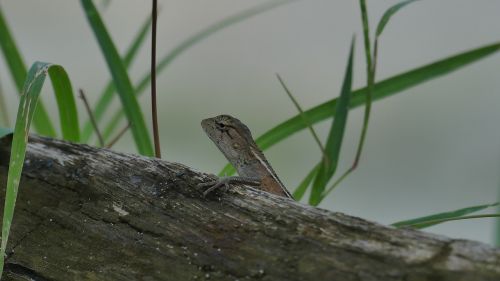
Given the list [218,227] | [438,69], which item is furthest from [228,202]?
[438,69]

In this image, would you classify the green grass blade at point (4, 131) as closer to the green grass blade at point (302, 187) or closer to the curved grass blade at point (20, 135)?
the curved grass blade at point (20, 135)

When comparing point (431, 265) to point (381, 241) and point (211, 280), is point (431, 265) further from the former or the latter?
point (211, 280)

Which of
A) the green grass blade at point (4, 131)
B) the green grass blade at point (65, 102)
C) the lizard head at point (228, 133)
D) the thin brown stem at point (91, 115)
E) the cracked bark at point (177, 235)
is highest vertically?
the lizard head at point (228, 133)

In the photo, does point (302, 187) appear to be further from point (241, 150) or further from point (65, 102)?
point (65, 102)

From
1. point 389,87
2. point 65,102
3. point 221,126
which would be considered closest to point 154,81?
point 65,102

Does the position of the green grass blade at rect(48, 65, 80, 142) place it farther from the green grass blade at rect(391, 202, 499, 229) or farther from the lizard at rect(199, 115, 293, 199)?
the green grass blade at rect(391, 202, 499, 229)

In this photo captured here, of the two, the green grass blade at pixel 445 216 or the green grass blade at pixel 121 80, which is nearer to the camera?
the green grass blade at pixel 445 216

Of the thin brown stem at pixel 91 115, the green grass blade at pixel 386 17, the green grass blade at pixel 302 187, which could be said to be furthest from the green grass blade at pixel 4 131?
the green grass blade at pixel 386 17
